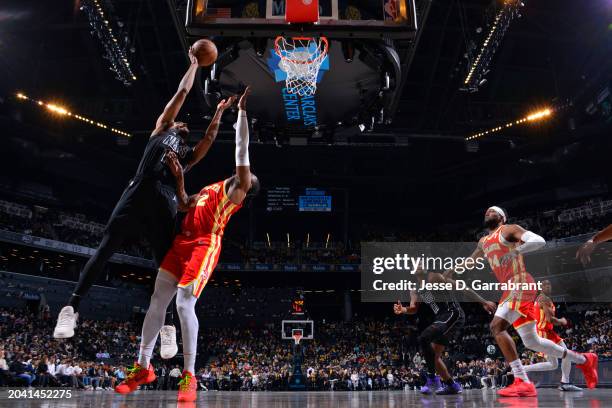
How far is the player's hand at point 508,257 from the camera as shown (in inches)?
227

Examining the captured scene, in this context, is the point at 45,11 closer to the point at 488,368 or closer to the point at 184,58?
the point at 184,58

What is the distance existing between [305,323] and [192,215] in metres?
19.4

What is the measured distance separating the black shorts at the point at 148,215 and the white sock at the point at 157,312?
17 cm

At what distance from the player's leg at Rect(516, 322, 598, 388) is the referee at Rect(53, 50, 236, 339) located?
4.09 metres

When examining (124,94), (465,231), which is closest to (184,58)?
(124,94)

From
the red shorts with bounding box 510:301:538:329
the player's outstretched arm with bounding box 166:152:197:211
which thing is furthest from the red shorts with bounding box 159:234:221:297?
the red shorts with bounding box 510:301:538:329

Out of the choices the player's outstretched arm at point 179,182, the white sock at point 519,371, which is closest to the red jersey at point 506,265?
the white sock at point 519,371

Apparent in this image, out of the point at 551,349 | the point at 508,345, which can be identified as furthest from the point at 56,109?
the point at 551,349

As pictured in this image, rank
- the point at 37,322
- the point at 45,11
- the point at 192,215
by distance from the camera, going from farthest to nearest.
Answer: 1. the point at 37,322
2. the point at 45,11
3. the point at 192,215

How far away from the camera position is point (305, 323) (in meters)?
23.1

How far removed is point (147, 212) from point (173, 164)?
1.46 feet

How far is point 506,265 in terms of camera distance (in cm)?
586

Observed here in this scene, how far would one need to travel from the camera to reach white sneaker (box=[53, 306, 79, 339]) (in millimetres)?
3807

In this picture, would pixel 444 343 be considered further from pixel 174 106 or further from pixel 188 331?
pixel 174 106
